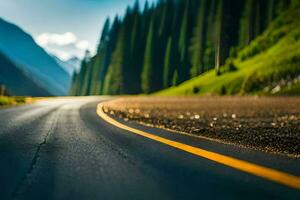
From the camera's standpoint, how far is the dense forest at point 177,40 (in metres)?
66.3

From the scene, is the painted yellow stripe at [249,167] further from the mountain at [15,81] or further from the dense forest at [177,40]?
the mountain at [15,81]

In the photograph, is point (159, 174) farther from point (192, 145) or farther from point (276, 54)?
point (276, 54)

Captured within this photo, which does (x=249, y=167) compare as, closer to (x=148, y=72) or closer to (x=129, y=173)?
(x=129, y=173)

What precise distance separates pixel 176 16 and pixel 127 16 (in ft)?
36.5

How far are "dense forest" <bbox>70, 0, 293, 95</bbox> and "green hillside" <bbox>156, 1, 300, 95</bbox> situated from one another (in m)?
6.39

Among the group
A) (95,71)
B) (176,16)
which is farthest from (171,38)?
(95,71)

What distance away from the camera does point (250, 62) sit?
A: 4797cm

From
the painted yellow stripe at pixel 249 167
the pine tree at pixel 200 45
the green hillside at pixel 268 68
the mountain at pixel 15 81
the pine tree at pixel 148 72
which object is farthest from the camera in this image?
the mountain at pixel 15 81

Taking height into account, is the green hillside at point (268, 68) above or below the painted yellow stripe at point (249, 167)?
above

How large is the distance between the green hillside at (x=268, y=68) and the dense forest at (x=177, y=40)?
6395mm

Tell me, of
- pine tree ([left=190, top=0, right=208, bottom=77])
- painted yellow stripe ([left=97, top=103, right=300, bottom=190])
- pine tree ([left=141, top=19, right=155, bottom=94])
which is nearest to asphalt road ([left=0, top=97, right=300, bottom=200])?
painted yellow stripe ([left=97, top=103, right=300, bottom=190])

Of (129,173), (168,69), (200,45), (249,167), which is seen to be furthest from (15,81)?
(249,167)

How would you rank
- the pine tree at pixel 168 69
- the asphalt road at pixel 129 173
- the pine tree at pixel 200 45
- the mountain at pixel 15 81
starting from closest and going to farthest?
1. the asphalt road at pixel 129 173
2. the pine tree at pixel 200 45
3. the pine tree at pixel 168 69
4. the mountain at pixel 15 81

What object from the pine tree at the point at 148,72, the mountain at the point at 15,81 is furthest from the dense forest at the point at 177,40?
the mountain at the point at 15,81
